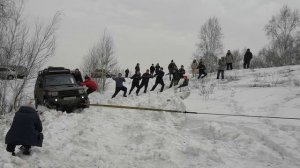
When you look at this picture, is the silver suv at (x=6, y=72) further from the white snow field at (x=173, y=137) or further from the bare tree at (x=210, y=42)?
the bare tree at (x=210, y=42)

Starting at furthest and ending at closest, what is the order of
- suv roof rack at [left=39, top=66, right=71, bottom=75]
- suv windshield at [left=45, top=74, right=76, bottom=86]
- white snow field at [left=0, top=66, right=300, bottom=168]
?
suv roof rack at [left=39, top=66, right=71, bottom=75]
suv windshield at [left=45, top=74, right=76, bottom=86]
white snow field at [left=0, top=66, right=300, bottom=168]

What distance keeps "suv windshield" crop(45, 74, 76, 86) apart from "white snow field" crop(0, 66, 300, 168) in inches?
68.1

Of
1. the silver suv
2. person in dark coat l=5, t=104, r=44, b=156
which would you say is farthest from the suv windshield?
person in dark coat l=5, t=104, r=44, b=156

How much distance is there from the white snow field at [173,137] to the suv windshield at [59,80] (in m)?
1.73

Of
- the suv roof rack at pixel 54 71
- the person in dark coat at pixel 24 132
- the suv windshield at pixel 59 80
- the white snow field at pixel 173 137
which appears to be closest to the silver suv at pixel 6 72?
the suv roof rack at pixel 54 71

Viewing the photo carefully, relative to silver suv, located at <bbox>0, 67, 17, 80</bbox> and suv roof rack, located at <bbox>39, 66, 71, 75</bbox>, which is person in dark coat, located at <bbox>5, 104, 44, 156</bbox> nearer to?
suv roof rack, located at <bbox>39, 66, 71, 75</bbox>

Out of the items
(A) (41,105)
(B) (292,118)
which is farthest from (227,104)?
(A) (41,105)

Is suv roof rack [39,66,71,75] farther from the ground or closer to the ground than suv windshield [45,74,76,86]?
farther from the ground

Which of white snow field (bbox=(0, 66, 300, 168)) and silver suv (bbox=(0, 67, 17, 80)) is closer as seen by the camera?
white snow field (bbox=(0, 66, 300, 168))

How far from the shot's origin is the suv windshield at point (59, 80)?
1586 cm

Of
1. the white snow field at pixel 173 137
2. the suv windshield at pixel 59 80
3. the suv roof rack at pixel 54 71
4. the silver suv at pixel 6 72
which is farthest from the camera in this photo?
the silver suv at pixel 6 72

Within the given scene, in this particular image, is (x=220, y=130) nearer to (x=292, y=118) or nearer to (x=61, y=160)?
(x=292, y=118)

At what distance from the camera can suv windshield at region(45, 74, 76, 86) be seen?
52.0 feet

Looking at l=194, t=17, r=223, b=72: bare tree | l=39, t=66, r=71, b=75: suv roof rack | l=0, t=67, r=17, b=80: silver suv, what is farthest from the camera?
l=194, t=17, r=223, b=72: bare tree
